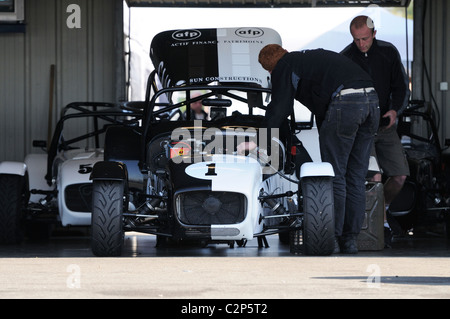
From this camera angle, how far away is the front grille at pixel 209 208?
8.00 meters

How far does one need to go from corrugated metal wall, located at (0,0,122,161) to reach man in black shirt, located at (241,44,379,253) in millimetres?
6466

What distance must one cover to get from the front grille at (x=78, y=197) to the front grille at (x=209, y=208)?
2.16 m

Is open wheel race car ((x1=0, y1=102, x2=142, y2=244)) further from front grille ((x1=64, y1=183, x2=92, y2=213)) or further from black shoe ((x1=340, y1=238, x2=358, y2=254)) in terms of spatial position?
black shoe ((x1=340, y1=238, x2=358, y2=254))

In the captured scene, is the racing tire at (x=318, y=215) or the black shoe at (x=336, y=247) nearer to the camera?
the racing tire at (x=318, y=215)

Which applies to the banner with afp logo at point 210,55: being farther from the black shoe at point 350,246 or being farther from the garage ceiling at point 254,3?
the garage ceiling at point 254,3

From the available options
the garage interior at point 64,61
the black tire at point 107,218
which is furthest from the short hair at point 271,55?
the garage interior at point 64,61

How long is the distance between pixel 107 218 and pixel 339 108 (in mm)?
2102

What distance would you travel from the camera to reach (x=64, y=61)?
14727 millimetres

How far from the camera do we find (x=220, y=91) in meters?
9.61

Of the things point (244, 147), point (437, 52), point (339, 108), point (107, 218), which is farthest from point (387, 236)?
point (437, 52)

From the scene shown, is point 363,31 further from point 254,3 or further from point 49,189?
point 254,3

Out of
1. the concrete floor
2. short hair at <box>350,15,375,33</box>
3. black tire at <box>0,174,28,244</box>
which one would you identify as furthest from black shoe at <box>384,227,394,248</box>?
black tire at <box>0,174,28,244</box>

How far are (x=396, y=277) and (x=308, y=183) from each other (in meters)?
1.99
